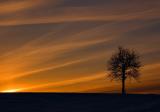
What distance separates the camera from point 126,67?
76375 mm
